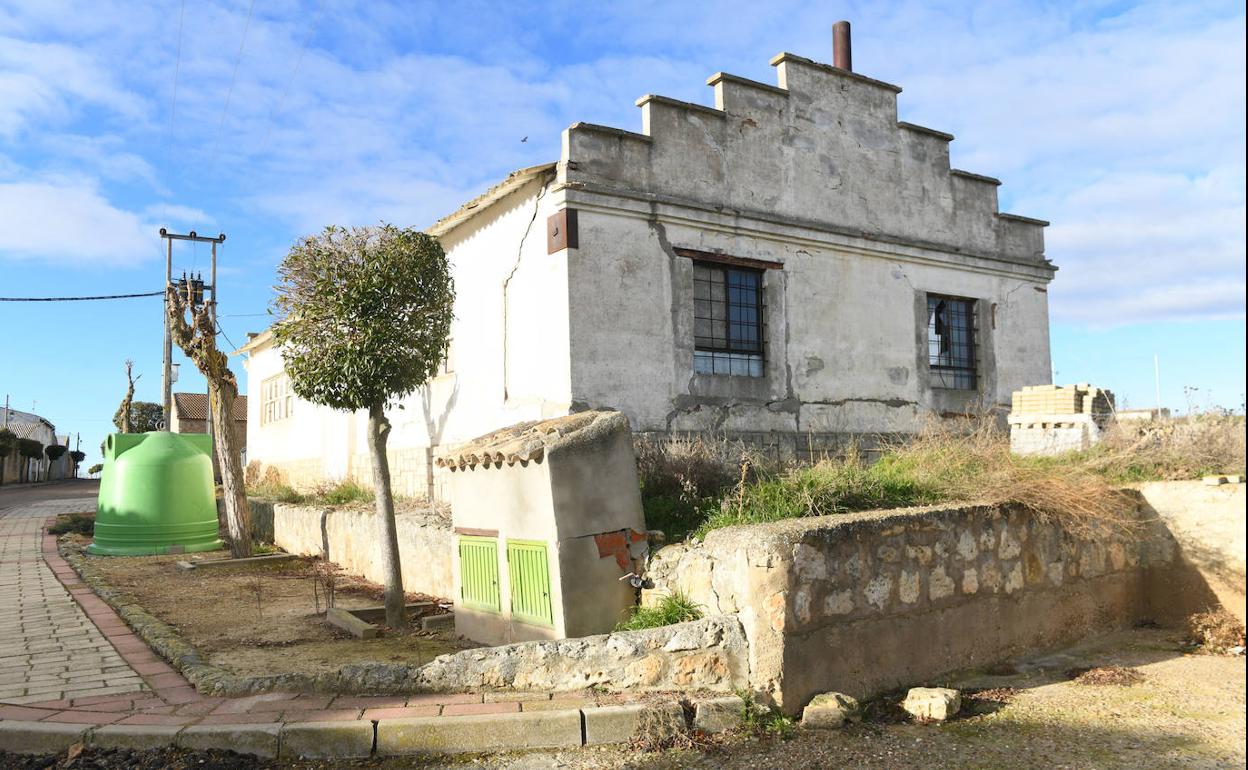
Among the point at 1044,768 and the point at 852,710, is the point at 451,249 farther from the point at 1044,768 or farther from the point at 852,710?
the point at 1044,768

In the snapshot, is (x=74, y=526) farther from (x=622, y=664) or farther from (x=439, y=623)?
(x=622, y=664)

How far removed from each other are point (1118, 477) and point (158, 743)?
8.31m

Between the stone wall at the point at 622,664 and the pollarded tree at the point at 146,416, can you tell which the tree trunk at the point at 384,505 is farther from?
the pollarded tree at the point at 146,416

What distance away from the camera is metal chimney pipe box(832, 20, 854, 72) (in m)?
13.3

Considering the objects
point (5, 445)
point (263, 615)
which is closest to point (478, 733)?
point (263, 615)

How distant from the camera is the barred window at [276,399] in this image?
822 inches

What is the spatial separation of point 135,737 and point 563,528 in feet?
9.78

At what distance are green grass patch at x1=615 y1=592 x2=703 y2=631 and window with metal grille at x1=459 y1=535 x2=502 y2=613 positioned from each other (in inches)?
53.8

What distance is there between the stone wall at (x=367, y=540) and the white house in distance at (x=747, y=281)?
1240mm

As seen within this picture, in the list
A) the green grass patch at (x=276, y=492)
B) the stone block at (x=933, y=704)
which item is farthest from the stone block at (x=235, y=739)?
the green grass patch at (x=276, y=492)

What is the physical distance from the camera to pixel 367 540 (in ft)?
39.5

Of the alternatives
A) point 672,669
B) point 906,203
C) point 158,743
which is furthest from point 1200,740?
point 906,203

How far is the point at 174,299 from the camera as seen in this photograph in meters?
16.3

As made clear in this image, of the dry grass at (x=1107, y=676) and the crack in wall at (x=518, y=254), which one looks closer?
the dry grass at (x=1107, y=676)
